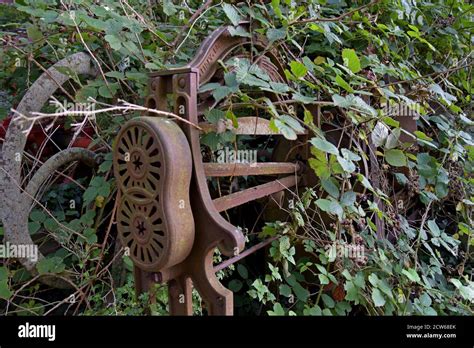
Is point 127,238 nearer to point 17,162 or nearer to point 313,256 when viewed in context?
point 17,162

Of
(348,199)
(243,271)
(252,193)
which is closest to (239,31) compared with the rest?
(252,193)

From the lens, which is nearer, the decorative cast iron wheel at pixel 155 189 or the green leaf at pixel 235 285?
the decorative cast iron wheel at pixel 155 189

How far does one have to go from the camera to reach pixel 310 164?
114 centimetres

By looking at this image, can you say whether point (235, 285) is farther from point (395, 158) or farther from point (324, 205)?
point (395, 158)

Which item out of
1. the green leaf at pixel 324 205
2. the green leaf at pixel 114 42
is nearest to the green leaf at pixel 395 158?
the green leaf at pixel 324 205

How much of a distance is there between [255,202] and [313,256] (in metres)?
0.30

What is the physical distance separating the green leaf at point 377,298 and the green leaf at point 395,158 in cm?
39

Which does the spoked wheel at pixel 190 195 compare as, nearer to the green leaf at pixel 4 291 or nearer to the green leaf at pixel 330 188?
the green leaf at pixel 330 188

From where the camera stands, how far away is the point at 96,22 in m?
1.13

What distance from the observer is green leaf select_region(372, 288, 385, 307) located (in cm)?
111
